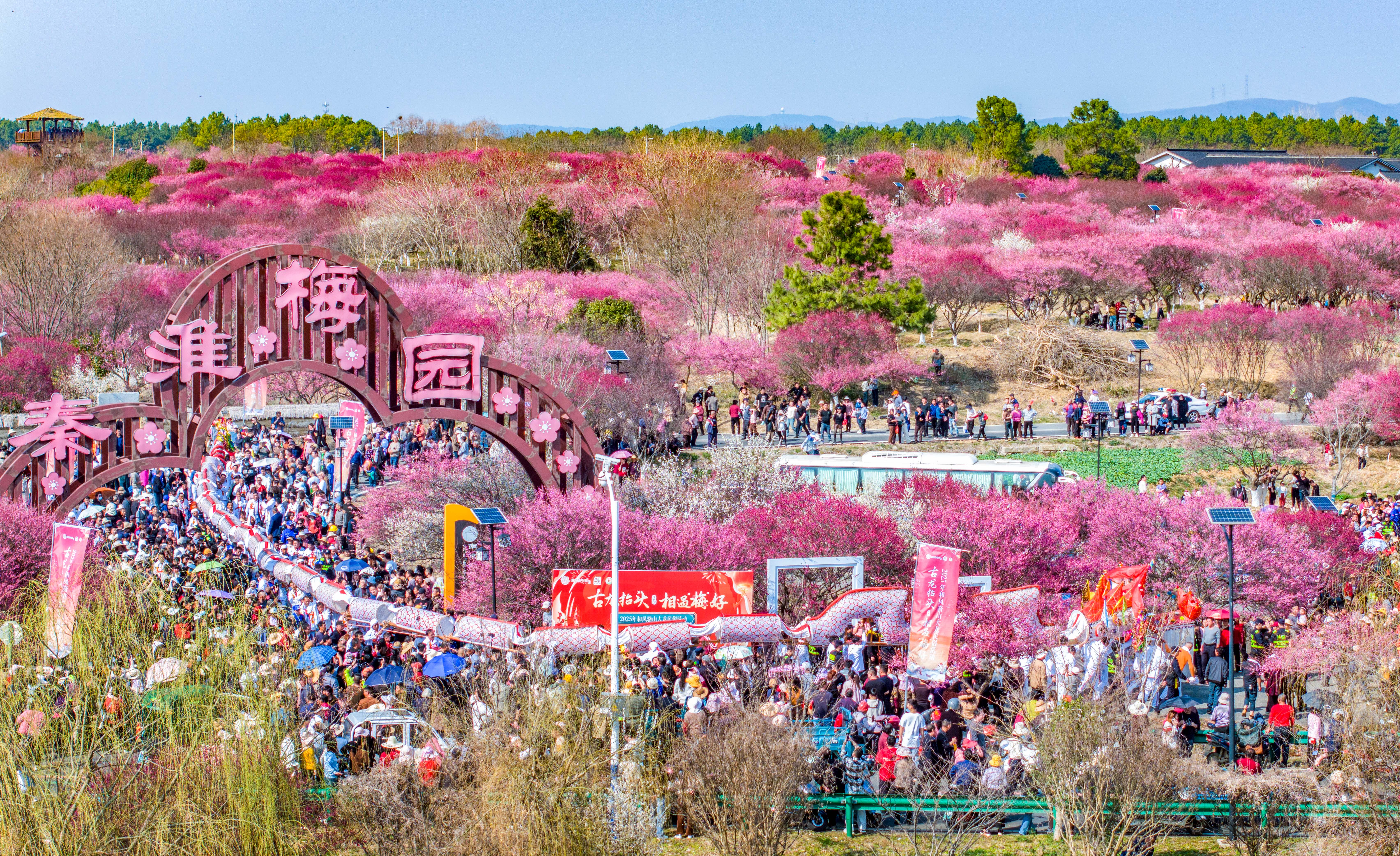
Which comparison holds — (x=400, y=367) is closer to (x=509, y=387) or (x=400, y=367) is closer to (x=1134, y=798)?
(x=509, y=387)

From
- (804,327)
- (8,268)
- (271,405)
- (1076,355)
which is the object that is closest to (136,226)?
(8,268)

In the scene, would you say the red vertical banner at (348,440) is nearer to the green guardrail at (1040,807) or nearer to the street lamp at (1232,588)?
the green guardrail at (1040,807)

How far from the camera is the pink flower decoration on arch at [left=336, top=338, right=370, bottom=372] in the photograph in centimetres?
2292

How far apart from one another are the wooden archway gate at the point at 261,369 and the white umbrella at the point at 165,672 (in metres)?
7.16

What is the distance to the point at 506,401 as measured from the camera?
23844mm

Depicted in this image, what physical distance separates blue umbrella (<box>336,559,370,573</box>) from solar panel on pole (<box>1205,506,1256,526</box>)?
13.1 m

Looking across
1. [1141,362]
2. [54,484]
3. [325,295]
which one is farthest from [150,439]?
[1141,362]

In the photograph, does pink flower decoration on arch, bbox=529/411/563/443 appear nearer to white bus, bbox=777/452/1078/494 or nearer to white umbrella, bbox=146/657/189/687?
white bus, bbox=777/452/1078/494

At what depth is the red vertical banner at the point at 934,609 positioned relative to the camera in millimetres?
17672

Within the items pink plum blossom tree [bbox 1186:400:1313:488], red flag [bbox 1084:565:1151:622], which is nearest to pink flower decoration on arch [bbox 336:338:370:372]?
red flag [bbox 1084:565:1151:622]

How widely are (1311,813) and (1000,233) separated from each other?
50.1 metres

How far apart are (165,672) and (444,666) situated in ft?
10.2

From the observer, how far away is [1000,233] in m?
61.4

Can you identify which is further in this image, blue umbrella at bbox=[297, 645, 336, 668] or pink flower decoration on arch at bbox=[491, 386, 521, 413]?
pink flower decoration on arch at bbox=[491, 386, 521, 413]
